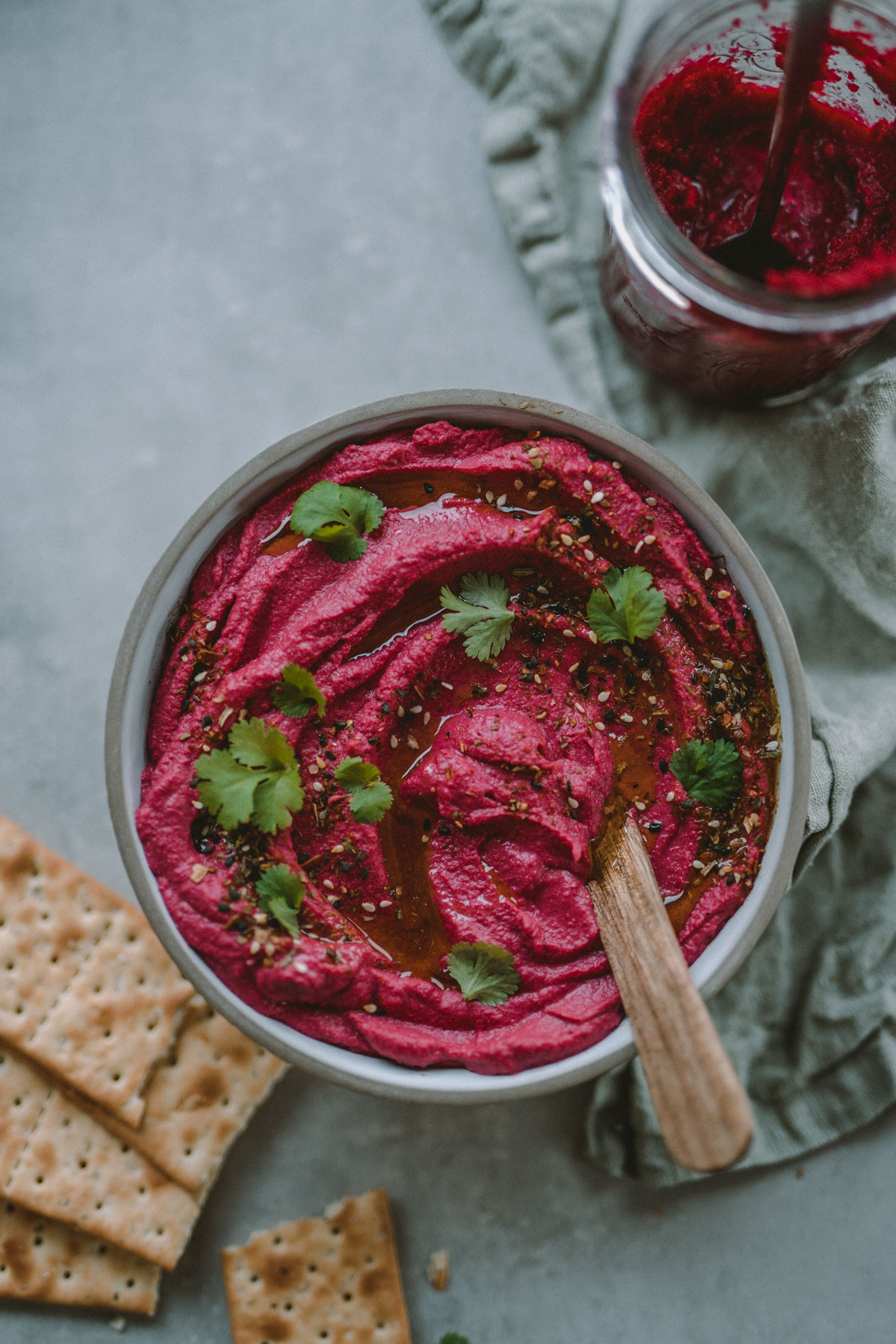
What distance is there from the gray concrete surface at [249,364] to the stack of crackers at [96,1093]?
138 millimetres

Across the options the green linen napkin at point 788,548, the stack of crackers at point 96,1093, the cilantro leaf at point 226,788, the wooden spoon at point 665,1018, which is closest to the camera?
the wooden spoon at point 665,1018

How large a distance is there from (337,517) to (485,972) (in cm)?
115

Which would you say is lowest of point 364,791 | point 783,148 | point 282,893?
point 282,893

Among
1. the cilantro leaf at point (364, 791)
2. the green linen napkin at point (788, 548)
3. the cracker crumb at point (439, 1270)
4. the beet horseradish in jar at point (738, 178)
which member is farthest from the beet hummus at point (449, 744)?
the cracker crumb at point (439, 1270)

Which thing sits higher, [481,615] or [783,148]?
[783,148]

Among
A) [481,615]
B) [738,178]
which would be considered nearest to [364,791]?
[481,615]

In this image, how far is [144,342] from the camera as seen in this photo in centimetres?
311

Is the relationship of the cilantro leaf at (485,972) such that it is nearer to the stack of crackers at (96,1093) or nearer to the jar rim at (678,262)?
the stack of crackers at (96,1093)

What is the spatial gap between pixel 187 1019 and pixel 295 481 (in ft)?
5.64

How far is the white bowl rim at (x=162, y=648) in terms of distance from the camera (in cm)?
244

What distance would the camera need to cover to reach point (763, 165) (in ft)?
8.61

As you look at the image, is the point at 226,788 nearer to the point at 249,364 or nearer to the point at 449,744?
the point at 449,744

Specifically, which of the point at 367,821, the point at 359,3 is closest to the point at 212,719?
the point at 367,821

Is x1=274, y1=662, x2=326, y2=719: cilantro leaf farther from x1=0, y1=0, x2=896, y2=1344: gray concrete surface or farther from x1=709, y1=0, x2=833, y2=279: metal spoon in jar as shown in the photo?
x1=709, y1=0, x2=833, y2=279: metal spoon in jar
